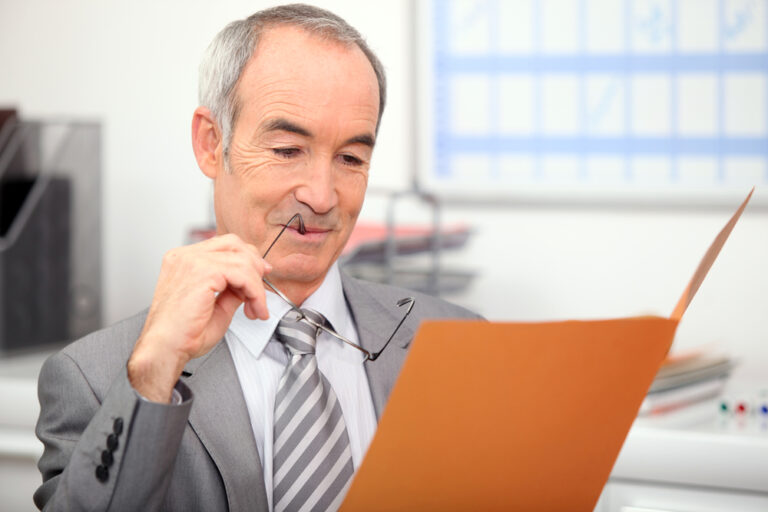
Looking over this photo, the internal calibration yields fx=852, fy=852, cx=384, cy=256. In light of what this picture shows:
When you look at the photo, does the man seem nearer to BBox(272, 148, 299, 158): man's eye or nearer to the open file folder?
BBox(272, 148, 299, 158): man's eye

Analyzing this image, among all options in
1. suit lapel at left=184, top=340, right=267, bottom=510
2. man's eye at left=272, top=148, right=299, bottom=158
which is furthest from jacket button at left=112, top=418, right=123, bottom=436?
man's eye at left=272, top=148, right=299, bottom=158

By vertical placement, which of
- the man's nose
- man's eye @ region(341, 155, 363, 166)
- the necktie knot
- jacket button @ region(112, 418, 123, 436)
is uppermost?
man's eye @ region(341, 155, 363, 166)

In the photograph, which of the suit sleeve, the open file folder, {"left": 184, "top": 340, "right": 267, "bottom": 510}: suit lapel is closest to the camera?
the open file folder

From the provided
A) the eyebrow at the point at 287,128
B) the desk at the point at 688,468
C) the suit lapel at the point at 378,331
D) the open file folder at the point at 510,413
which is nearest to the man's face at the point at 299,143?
the eyebrow at the point at 287,128

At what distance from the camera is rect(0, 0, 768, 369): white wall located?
5.69ft

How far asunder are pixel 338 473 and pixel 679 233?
1.06m

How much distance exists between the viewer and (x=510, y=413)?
2.23ft

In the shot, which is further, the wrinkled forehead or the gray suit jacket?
the wrinkled forehead

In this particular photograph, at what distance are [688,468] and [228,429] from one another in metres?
0.83

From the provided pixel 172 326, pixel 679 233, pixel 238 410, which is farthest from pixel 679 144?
pixel 172 326

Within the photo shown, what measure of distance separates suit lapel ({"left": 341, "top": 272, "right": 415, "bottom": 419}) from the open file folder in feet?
1.07

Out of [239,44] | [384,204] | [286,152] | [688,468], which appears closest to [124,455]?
[286,152]

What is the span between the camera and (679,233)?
5.72 feet

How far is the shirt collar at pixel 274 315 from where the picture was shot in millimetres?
1014
